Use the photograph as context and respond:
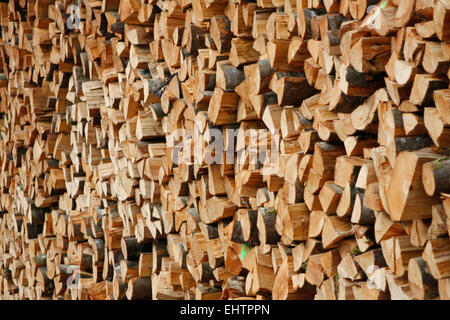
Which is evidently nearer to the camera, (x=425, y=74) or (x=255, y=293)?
(x=425, y=74)

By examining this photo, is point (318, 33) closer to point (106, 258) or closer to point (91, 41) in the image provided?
point (91, 41)

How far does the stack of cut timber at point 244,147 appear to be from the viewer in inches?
51.6

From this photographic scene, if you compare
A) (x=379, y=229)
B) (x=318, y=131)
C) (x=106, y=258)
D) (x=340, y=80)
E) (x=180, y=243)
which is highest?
(x=340, y=80)

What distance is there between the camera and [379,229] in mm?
1408

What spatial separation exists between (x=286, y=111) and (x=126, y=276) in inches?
49.5

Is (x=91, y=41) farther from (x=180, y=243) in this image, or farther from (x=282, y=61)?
(x=282, y=61)

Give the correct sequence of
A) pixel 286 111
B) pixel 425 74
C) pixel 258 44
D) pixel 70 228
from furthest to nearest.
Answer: pixel 70 228
pixel 258 44
pixel 286 111
pixel 425 74

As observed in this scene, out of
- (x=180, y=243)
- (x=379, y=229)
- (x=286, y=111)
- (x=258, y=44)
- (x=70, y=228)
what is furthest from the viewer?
(x=70, y=228)

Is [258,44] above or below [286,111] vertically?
above

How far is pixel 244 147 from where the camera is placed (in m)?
1.90

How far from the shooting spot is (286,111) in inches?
67.5

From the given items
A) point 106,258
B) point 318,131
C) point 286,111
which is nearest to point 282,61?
point 286,111

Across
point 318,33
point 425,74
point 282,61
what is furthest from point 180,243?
point 425,74

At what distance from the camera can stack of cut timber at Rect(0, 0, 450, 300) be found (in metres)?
1.31
